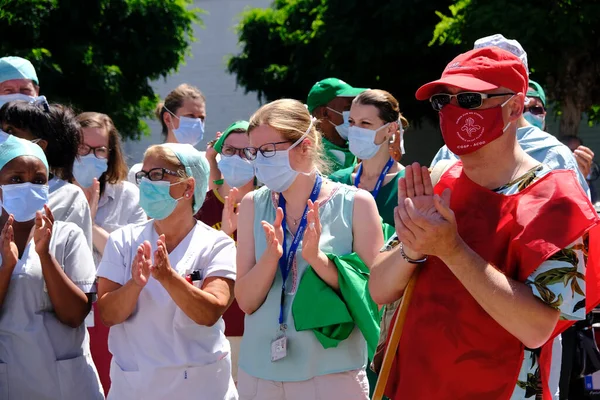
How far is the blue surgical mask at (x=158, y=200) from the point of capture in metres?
4.46

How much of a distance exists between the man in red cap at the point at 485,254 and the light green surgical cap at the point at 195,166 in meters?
1.77

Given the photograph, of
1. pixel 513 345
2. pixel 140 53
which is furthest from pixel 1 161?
pixel 140 53

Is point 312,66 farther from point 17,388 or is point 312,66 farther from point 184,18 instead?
point 17,388

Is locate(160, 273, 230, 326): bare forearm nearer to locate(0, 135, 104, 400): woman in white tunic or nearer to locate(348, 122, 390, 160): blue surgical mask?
locate(0, 135, 104, 400): woman in white tunic

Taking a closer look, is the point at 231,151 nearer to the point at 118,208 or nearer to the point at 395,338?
the point at 118,208

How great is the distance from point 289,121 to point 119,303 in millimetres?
1131

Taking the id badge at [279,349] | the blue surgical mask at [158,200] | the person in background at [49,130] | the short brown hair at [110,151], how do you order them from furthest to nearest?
1. the short brown hair at [110,151]
2. the person in background at [49,130]
3. the blue surgical mask at [158,200]
4. the id badge at [279,349]


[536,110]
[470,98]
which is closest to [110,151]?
[536,110]

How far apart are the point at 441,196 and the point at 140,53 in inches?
922

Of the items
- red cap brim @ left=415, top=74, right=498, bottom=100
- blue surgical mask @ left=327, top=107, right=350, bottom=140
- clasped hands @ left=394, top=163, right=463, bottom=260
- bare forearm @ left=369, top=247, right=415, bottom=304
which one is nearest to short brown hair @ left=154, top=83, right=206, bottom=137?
blue surgical mask @ left=327, top=107, right=350, bottom=140

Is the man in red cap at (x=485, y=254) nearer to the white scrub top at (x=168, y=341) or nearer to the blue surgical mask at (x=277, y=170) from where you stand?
the blue surgical mask at (x=277, y=170)

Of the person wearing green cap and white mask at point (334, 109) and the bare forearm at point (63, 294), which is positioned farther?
the person wearing green cap and white mask at point (334, 109)

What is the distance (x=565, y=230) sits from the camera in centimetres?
270

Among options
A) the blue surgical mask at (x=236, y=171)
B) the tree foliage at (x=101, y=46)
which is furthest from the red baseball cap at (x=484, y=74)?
the tree foliage at (x=101, y=46)
